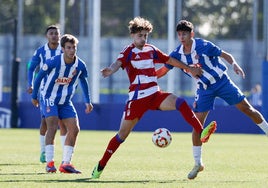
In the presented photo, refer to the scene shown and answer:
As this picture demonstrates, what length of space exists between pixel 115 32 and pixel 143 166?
43.9 m

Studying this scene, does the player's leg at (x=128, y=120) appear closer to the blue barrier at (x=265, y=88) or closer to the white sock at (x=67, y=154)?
the white sock at (x=67, y=154)

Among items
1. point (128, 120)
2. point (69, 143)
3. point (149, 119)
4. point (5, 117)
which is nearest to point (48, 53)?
point (69, 143)

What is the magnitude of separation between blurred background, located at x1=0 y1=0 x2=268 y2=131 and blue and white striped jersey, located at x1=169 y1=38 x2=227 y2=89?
57.7 ft

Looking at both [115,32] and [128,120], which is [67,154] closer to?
[128,120]

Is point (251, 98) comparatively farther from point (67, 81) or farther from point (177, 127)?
point (67, 81)

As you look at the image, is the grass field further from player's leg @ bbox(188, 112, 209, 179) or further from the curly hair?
the curly hair

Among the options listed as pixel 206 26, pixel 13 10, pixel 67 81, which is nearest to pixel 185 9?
pixel 206 26

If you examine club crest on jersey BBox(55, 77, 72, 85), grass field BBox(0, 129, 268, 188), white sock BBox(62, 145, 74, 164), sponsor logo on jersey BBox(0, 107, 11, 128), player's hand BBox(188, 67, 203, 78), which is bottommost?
sponsor logo on jersey BBox(0, 107, 11, 128)

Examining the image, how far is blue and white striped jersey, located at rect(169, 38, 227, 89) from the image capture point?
13.6m

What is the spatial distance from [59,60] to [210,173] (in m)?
2.72

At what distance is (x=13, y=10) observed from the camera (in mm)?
55406

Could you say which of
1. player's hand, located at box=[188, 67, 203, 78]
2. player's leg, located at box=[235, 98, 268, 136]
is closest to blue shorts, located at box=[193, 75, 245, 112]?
player's leg, located at box=[235, 98, 268, 136]

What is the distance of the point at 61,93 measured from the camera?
46.5 feet

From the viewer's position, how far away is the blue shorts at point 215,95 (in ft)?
45.4
